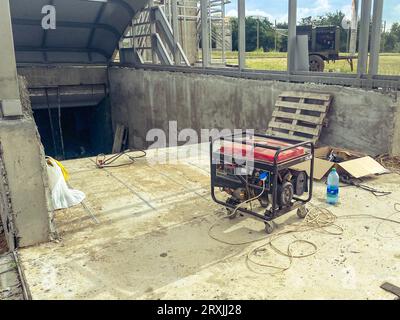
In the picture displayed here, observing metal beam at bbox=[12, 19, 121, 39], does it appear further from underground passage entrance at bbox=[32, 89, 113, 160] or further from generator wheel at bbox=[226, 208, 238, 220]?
generator wheel at bbox=[226, 208, 238, 220]

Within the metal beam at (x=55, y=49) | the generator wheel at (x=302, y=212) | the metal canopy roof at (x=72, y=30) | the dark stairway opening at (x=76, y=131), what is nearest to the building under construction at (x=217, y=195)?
the generator wheel at (x=302, y=212)

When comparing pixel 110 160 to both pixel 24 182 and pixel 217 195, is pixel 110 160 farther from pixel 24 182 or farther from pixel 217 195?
pixel 24 182

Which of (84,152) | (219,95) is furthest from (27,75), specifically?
(219,95)

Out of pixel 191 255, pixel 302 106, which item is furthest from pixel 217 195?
pixel 302 106

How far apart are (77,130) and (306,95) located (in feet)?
41.8

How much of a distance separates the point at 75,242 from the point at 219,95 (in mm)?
5963

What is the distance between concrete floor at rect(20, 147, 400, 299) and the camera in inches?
123

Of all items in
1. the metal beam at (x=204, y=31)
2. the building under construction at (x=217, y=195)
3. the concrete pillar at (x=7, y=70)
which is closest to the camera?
the building under construction at (x=217, y=195)

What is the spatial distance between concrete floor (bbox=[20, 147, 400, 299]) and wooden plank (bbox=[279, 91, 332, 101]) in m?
2.08

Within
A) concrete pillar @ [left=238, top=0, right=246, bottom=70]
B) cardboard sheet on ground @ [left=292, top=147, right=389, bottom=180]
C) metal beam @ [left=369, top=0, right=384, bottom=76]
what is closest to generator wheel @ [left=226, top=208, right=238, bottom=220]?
cardboard sheet on ground @ [left=292, top=147, right=389, bottom=180]

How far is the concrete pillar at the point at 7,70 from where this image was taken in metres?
3.59

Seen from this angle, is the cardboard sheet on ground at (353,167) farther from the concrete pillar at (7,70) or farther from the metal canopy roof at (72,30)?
the metal canopy roof at (72,30)

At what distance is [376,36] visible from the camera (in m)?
6.34

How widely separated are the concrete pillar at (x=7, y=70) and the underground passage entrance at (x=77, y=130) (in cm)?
1162
